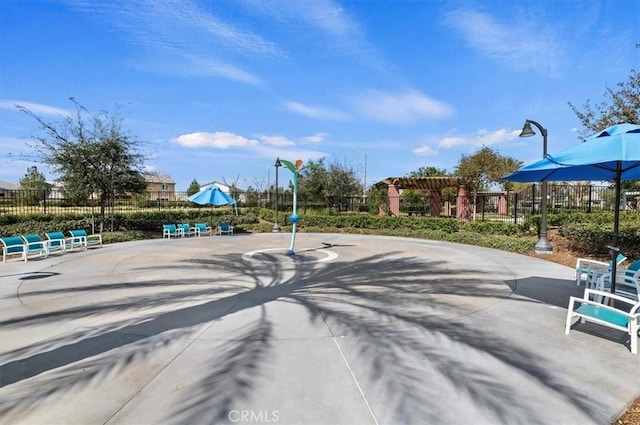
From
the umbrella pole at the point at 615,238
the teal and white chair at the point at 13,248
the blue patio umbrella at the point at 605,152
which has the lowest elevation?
the teal and white chair at the point at 13,248

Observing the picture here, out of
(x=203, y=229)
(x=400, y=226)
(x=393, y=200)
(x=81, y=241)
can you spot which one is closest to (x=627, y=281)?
(x=400, y=226)

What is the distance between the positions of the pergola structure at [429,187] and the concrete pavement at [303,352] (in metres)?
16.8

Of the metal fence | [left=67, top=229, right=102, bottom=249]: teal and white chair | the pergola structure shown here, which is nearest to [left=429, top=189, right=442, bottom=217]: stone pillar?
the pergola structure

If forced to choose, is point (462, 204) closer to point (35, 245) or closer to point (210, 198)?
point (210, 198)

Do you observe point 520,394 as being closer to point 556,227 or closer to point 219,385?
point 219,385

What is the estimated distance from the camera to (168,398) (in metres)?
3.10

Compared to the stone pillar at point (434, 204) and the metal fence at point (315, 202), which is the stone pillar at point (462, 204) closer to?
the metal fence at point (315, 202)

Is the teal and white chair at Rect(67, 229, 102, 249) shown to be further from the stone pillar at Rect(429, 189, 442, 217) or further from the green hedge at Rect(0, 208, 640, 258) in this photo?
the stone pillar at Rect(429, 189, 442, 217)

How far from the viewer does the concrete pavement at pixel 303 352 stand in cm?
298

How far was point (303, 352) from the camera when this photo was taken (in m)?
4.07

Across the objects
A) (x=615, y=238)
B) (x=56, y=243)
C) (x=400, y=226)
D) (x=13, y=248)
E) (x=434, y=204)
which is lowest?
(x=13, y=248)

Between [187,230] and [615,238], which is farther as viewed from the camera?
[187,230]

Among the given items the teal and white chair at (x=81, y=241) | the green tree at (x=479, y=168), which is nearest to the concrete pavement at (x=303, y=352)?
the teal and white chair at (x=81, y=241)

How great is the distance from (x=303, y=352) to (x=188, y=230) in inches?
557
